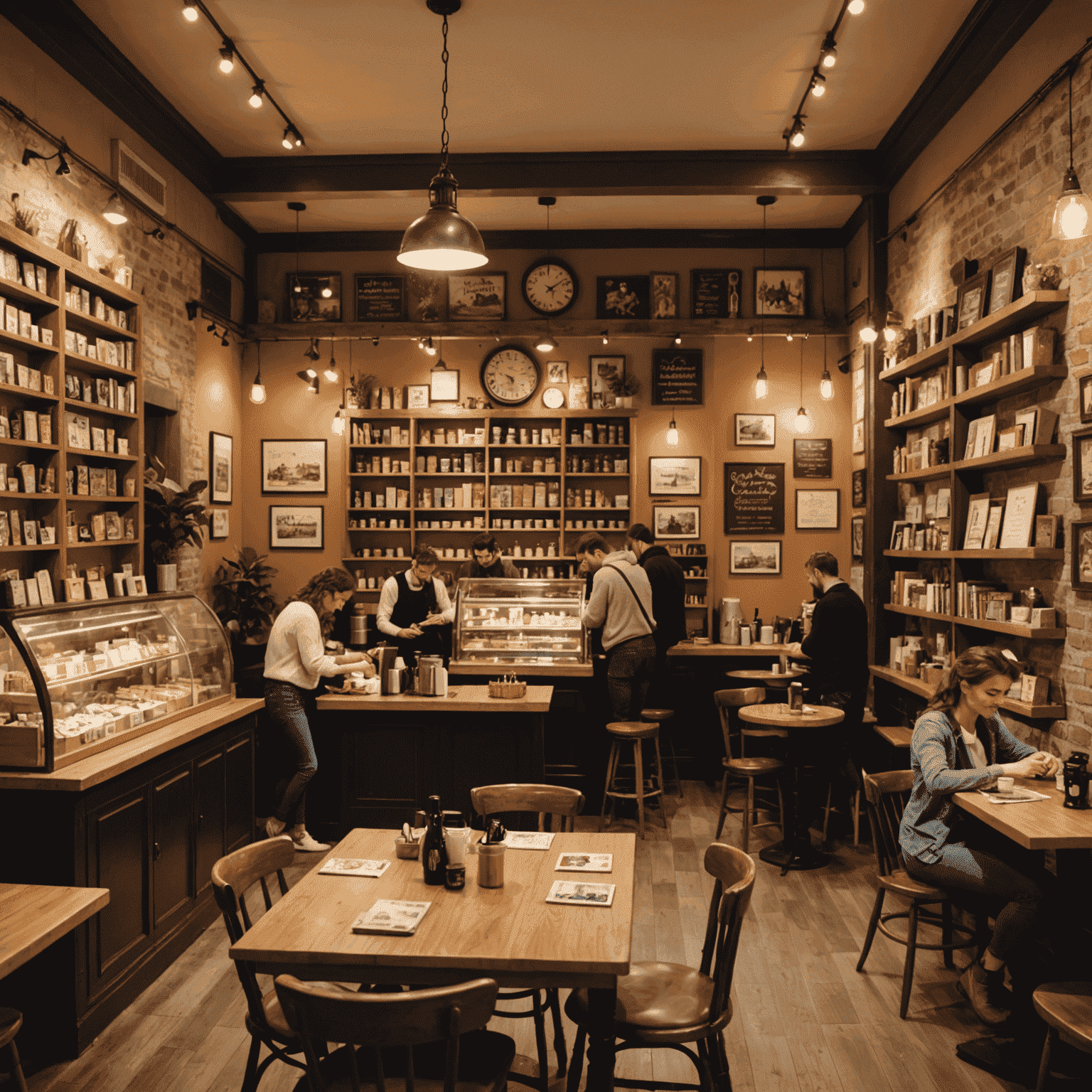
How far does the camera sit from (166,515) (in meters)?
6.16

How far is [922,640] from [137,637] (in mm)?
4869

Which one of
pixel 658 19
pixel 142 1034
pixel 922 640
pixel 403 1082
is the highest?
pixel 658 19

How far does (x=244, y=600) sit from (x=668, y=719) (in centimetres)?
384

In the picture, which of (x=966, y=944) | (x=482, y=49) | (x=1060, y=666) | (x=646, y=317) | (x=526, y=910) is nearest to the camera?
(x=526, y=910)

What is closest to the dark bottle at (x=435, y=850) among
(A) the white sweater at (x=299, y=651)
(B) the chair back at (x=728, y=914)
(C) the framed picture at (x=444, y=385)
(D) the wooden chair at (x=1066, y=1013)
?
(B) the chair back at (x=728, y=914)

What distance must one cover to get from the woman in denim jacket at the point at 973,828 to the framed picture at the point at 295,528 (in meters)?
6.09

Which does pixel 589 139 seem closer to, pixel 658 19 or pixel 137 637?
pixel 658 19

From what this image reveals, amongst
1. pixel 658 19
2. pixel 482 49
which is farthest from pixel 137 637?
pixel 658 19

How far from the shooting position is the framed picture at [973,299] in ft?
16.1

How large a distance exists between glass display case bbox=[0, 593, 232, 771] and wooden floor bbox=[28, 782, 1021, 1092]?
43.4 inches

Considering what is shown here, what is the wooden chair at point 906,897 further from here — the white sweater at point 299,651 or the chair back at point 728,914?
the white sweater at point 299,651

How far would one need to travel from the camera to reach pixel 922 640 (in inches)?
235

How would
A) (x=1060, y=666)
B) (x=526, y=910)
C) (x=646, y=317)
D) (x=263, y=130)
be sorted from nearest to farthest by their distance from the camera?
(x=526, y=910) < (x=1060, y=666) < (x=263, y=130) < (x=646, y=317)

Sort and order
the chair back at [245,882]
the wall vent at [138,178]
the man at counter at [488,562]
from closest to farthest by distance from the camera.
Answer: the chair back at [245,882] < the wall vent at [138,178] < the man at counter at [488,562]
